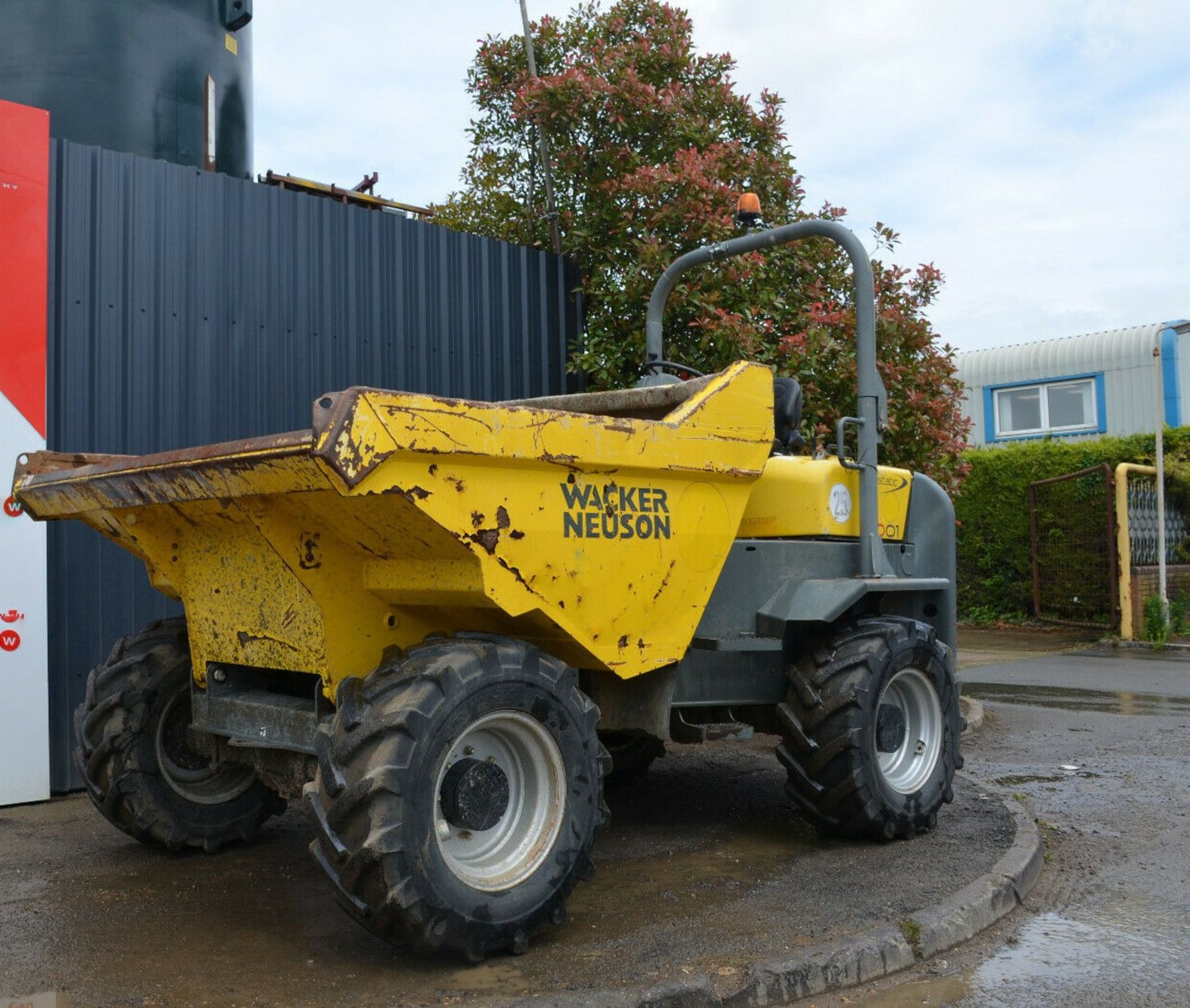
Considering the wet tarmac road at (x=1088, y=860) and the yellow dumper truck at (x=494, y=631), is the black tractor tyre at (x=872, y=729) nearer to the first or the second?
the yellow dumper truck at (x=494, y=631)

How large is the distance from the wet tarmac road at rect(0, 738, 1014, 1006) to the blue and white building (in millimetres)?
15183

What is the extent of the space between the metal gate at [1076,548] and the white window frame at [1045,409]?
577 cm

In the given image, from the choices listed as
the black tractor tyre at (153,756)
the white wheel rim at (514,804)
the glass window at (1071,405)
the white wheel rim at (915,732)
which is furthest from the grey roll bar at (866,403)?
the glass window at (1071,405)

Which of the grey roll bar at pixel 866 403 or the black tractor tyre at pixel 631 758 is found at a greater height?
the grey roll bar at pixel 866 403

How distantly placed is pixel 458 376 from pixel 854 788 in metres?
4.31

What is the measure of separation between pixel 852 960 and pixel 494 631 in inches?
64.1

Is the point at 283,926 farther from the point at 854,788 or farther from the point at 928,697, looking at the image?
the point at 928,697

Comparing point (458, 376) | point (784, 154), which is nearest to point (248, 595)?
point (458, 376)

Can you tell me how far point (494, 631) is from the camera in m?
4.48

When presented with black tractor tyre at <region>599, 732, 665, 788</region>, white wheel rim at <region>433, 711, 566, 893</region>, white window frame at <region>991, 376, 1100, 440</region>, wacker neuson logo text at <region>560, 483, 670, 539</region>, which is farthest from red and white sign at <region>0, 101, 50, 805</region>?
white window frame at <region>991, 376, 1100, 440</region>

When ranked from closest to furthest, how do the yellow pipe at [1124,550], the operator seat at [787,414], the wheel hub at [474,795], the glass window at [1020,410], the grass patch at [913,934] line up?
the wheel hub at [474,795]
the grass patch at [913,934]
the operator seat at [787,414]
the yellow pipe at [1124,550]
the glass window at [1020,410]

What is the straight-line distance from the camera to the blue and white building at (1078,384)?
798 inches

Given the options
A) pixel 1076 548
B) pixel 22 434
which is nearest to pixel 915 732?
pixel 22 434

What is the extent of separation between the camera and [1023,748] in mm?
8258
